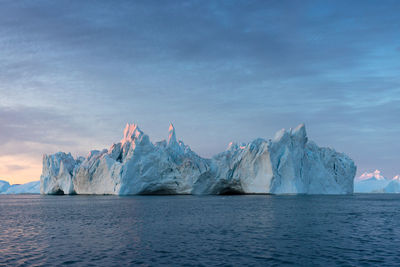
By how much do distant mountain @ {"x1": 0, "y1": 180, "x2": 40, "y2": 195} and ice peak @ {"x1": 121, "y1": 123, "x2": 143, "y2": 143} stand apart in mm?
94777

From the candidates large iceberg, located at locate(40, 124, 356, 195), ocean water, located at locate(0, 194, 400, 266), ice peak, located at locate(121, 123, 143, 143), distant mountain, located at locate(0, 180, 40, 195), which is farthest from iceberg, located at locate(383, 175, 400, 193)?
distant mountain, located at locate(0, 180, 40, 195)


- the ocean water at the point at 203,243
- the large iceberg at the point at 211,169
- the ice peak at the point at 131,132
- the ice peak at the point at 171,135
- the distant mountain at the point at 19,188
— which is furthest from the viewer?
the distant mountain at the point at 19,188

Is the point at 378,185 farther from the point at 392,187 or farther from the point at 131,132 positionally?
the point at 131,132

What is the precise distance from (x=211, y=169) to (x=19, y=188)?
414ft

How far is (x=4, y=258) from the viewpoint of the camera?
43.0ft

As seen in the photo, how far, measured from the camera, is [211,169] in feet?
209

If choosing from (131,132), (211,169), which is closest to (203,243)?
(211,169)

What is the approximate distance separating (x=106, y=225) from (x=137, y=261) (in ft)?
34.2

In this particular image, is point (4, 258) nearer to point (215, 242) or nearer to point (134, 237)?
point (134, 237)

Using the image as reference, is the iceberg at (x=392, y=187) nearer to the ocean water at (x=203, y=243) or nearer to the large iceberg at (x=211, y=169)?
the large iceberg at (x=211, y=169)

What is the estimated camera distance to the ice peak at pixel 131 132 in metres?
62.6

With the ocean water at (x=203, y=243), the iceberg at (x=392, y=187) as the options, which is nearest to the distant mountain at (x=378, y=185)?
the iceberg at (x=392, y=187)

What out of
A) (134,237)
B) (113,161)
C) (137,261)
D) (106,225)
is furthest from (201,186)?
(137,261)

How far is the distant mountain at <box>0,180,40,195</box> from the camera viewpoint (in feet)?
488
